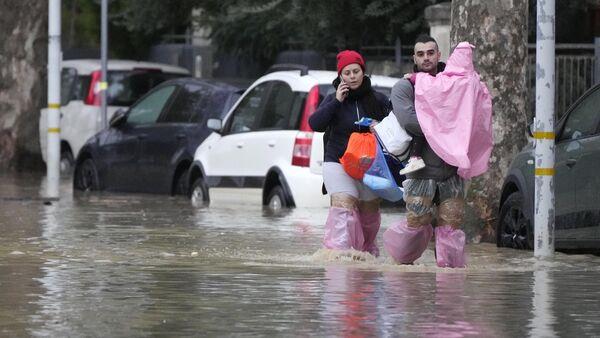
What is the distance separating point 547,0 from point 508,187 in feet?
6.55

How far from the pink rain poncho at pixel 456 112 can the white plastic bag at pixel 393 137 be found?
176 millimetres

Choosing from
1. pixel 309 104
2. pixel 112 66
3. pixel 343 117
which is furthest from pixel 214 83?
pixel 343 117

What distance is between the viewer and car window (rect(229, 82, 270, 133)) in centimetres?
1981

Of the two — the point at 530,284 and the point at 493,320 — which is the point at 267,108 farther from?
the point at 493,320

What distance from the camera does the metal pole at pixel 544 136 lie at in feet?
46.3

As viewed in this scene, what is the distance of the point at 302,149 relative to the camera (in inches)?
737

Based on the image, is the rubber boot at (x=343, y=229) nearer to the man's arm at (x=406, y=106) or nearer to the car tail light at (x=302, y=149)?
the man's arm at (x=406, y=106)

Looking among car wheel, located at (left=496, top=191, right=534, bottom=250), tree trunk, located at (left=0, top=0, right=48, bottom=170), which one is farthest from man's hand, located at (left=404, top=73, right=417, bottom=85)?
tree trunk, located at (left=0, top=0, right=48, bottom=170)

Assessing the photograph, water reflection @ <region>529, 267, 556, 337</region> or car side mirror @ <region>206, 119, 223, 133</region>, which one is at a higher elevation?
car side mirror @ <region>206, 119, 223, 133</region>

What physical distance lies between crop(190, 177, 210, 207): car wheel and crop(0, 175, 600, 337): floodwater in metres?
3.71

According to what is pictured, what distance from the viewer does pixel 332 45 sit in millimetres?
30125

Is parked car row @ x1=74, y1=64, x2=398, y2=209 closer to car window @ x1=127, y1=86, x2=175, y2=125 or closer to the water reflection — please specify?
car window @ x1=127, y1=86, x2=175, y2=125

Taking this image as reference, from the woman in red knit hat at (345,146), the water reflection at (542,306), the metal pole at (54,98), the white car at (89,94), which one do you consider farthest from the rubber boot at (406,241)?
the white car at (89,94)

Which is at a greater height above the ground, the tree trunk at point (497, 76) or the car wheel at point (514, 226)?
the tree trunk at point (497, 76)
